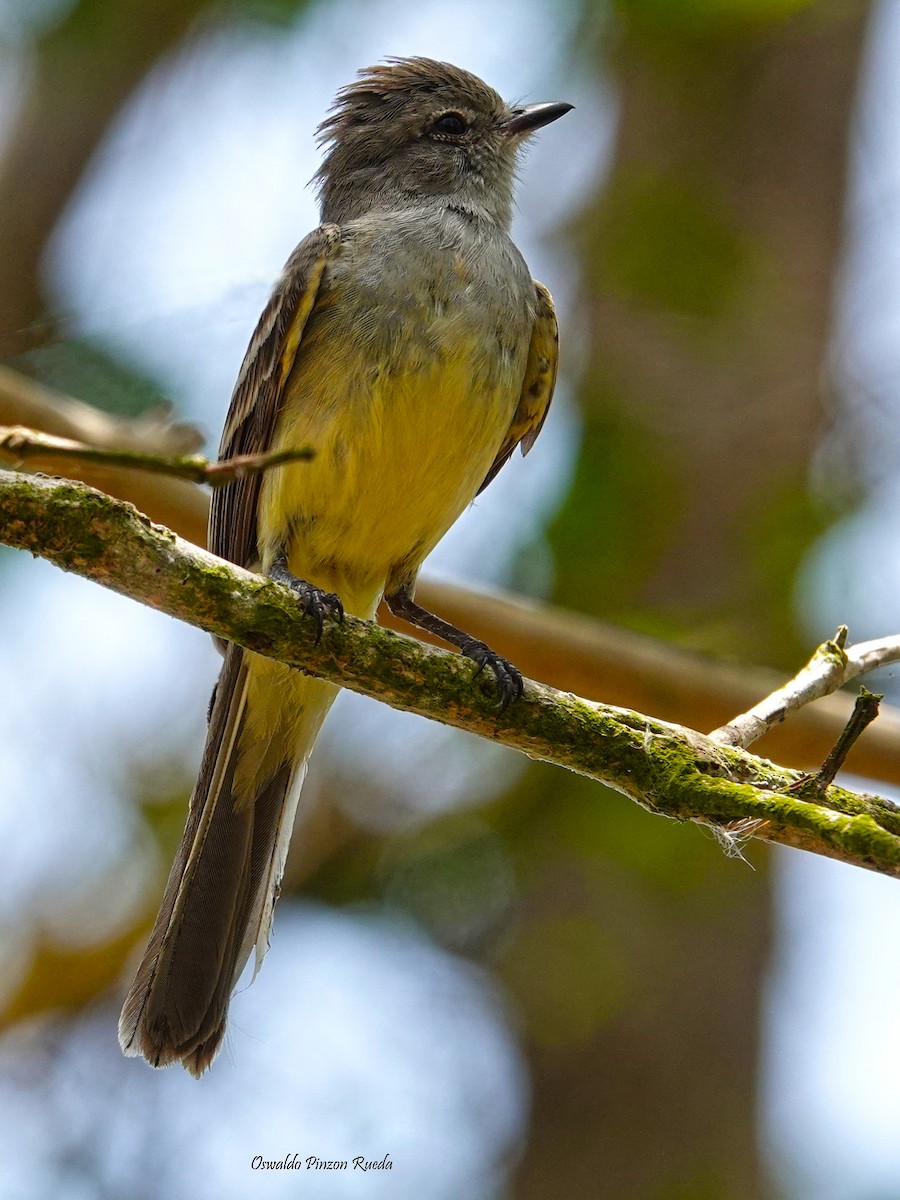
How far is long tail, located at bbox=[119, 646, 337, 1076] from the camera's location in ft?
13.2

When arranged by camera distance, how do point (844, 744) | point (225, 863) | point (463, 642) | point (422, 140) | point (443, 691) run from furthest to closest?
1. point (422, 140)
2. point (225, 863)
3. point (463, 642)
4. point (443, 691)
5. point (844, 744)

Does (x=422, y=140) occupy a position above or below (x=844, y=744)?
above

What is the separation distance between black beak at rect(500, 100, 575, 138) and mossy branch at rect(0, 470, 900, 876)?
2.83m

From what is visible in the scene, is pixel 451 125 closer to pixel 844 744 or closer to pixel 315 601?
Answer: pixel 315 601

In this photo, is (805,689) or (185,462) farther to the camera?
(805,689)

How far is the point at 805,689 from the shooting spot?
3.22m

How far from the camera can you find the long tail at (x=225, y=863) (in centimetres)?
404

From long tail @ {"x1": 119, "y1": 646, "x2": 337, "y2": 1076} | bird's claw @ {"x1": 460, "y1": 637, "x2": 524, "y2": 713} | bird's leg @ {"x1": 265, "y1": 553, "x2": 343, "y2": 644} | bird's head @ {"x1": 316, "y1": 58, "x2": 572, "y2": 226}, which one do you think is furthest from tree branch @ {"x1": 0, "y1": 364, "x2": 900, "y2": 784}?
bird's claw @ {"x1": 460, "y1": 637, "x2": 524, "y2": 713}

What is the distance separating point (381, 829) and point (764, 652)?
195 centimetres

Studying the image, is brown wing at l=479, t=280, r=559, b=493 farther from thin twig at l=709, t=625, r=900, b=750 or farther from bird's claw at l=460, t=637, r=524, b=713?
thin twig at l=709, t=625, r=900, b=750

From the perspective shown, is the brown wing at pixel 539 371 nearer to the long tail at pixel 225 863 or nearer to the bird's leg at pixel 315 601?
the long tail at pixel 225 863

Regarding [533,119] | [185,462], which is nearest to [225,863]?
[185,462]

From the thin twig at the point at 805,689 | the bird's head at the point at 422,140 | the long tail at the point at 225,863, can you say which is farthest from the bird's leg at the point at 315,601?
the bird's head at the point at 422,140

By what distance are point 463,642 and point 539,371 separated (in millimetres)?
1134
